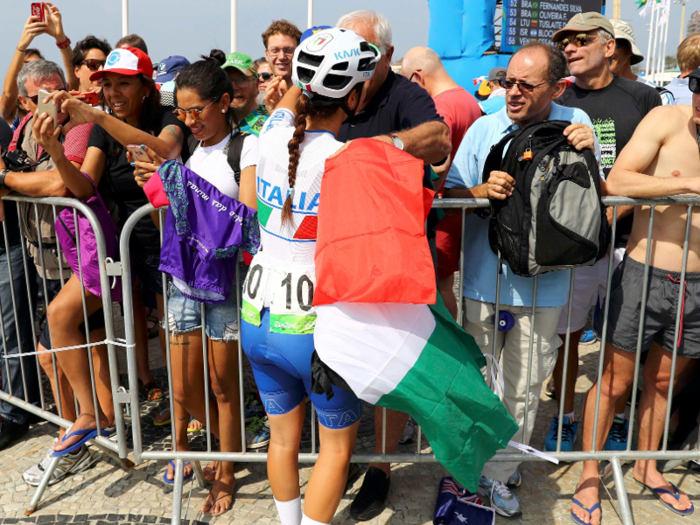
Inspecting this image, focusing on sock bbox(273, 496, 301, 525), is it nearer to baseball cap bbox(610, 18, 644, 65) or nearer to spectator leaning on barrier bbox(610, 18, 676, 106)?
spectator leaning on barrier bbox(610, 18, 676, 106)

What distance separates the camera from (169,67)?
5215 millimetres

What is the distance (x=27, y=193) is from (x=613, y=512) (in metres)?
3.62

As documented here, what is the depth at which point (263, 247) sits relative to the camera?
2.38 m

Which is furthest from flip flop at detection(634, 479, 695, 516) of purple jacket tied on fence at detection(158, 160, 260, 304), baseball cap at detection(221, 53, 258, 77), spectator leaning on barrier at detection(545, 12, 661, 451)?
baseball cap at detection(221, 53, 258, 77)

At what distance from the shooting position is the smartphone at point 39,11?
14.3 ft

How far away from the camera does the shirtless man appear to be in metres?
2.92

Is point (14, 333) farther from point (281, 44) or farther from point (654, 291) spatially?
point (654, 291)

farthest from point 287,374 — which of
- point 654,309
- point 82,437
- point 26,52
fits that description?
point 26,52

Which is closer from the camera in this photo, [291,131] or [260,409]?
[291,131]

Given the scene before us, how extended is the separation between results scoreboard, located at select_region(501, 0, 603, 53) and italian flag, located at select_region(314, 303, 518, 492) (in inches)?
554

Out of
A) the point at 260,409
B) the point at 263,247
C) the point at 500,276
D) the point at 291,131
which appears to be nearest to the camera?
the point at 291,131

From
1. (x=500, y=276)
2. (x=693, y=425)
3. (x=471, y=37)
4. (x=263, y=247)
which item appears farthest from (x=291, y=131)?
(x=471, y=37)

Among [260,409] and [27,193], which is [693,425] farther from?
[27,193]

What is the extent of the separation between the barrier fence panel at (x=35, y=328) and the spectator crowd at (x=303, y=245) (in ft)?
0.06
